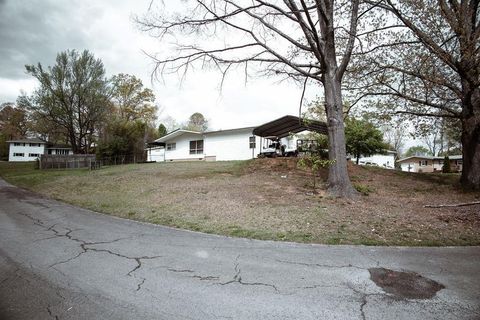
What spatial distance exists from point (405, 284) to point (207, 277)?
9.46 ft

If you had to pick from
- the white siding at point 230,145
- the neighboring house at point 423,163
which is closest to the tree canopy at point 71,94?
the white siding at point 230,145

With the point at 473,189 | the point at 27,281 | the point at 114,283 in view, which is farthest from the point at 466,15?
the point at 27,281

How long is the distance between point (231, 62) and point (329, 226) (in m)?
8.27

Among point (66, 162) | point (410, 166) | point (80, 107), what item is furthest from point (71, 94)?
point (410, 166)

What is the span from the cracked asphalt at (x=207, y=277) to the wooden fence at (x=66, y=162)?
68.8 ft

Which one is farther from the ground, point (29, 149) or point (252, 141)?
point (29, 149)

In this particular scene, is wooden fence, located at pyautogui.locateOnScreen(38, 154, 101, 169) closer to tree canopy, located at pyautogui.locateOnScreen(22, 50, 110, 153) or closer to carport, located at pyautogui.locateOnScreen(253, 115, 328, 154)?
tree canopy, located at pyautogui.locateOnScreen(22, 50, 110, 153)

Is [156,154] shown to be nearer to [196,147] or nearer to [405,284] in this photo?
[196,147]

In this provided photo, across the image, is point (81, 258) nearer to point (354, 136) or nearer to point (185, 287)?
point (185, 287)

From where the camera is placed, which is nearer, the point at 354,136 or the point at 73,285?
the point at 73,285

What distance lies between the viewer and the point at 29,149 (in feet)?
179

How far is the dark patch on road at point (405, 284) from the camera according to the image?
11.5ft

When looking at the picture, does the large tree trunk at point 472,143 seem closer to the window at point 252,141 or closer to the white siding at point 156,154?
the window at point 252,141

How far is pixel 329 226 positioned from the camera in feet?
22.0
